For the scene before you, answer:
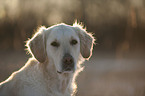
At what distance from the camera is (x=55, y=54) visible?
4.24 m

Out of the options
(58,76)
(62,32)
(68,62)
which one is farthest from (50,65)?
(62,32)

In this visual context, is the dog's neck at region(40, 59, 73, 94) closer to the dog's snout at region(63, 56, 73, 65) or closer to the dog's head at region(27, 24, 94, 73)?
the dog's head at region(27, 24, 94, 73)

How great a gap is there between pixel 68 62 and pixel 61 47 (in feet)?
1.01

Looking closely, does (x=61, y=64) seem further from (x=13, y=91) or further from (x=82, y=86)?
(x=82, y=86)

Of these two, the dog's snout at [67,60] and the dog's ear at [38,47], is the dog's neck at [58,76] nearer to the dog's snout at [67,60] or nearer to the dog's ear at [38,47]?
the dog's ear at [38,47]

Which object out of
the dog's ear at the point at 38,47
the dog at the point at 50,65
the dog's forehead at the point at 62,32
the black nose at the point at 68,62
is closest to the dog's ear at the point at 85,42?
the dog at the point at 50,65

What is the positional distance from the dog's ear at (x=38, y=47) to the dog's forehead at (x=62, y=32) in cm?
22

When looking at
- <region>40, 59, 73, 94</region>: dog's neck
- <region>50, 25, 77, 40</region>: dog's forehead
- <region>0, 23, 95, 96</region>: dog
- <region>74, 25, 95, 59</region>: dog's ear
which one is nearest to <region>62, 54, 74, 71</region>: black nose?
<region>0, 23, 95, 96</region>: dog

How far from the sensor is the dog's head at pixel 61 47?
417cm

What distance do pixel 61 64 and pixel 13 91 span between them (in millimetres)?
912

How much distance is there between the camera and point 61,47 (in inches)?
168

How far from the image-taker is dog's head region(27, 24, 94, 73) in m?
4.17

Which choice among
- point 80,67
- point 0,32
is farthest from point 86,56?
point 0,32

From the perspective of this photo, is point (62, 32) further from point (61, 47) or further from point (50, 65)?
point (50, 65)
